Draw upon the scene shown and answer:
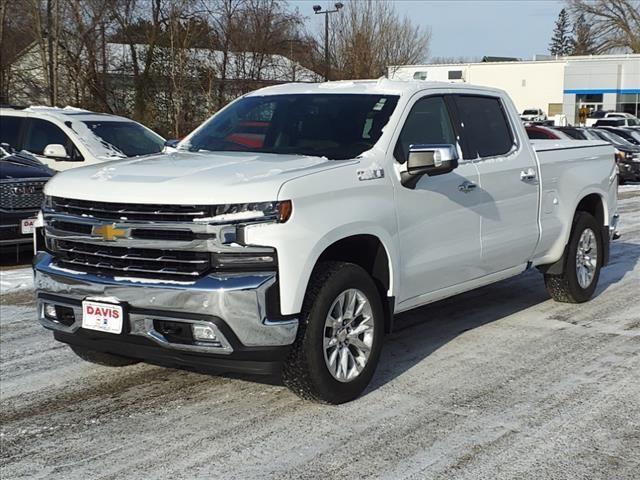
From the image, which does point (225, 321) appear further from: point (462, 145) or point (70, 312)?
point (462, 145)

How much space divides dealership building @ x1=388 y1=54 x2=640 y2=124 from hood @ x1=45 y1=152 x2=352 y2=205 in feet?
194

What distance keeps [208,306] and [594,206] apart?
4.96m

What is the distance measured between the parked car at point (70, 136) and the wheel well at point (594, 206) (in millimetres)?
5915

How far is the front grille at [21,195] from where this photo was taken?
9234 millimetres

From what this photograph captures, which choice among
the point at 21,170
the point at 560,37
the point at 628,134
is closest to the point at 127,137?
the point at 21,170

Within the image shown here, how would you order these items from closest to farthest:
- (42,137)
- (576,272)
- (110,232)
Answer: (110,232)
(576,272)
(42,137)

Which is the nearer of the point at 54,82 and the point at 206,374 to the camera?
the point at 206,374

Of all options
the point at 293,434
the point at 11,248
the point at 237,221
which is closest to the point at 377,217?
the point at 237,221

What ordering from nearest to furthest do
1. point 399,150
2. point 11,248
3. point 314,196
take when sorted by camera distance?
point 314,196, point 399,150, point 11,248

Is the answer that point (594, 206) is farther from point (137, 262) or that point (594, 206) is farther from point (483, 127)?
point (137, 262)

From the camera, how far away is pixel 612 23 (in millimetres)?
82562

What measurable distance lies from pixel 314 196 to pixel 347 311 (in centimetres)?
74

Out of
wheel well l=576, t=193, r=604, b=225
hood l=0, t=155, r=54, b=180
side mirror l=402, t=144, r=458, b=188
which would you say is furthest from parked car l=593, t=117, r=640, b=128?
side mirror l=402, t=144, r=458, b=188

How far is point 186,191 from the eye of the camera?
444cm
